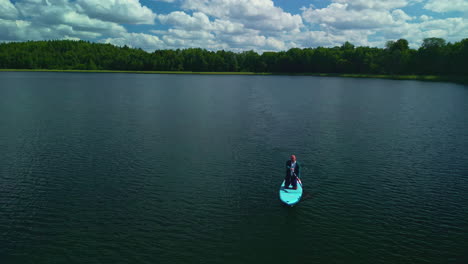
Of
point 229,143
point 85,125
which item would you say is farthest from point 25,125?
point 229,143

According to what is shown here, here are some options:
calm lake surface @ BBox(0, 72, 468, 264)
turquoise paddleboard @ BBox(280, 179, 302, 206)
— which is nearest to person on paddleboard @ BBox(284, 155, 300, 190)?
turquoise paddleboard @ BBox(280, 179, 302, 206)

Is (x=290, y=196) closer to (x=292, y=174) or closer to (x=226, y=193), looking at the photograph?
(x=292, y=174)

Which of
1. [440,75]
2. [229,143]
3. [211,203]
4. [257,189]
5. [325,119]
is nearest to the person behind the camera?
[211,203]

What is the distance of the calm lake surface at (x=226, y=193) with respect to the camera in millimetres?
20672

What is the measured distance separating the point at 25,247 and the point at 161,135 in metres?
30.8

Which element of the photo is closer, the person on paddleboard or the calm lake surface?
the calm lake surface

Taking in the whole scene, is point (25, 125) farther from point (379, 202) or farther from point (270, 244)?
point (379, 202)

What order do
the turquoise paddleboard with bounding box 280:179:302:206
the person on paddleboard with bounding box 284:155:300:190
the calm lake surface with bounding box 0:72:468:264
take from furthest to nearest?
the person on paddleboard with bounding box 284:155:300:190 < the turquoise paddleboard with bounding box 280:179:302:206 < the calm lake surface with bounding box 0:72:468:264

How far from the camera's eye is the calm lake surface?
20.7 metres

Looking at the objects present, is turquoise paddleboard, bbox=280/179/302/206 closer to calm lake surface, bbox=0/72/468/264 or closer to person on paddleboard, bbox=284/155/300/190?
person on paddleboard, bbox=284/155/300/190

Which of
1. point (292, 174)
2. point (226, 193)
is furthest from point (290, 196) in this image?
point (226, 193)

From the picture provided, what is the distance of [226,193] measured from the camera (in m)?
29.0

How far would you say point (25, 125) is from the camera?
55938 millimetres

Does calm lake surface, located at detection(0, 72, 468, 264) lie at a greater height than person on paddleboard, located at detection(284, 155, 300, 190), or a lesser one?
lesser
